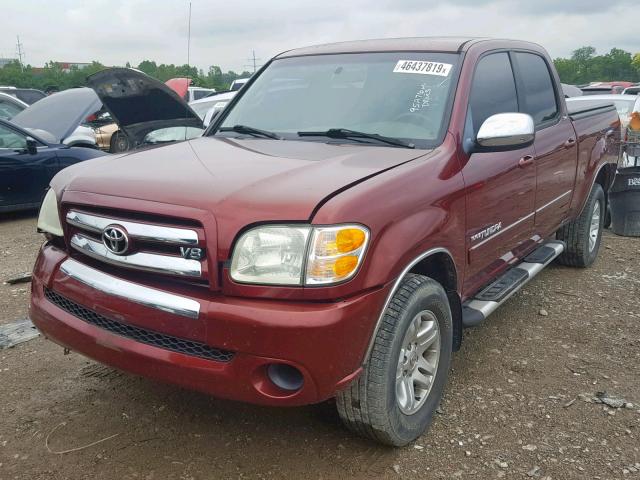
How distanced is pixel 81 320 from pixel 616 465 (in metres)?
2.39

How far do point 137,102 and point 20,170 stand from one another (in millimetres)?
3011

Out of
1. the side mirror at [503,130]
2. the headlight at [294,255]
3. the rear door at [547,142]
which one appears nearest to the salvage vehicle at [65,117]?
the rear door at [547,142]

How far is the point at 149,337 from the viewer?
94.3 inches

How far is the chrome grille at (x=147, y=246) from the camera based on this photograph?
2270mm

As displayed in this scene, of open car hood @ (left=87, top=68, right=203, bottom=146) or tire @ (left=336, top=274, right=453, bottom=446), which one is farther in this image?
open car hood @ (left=87, top=68, right=203, bottom=146)

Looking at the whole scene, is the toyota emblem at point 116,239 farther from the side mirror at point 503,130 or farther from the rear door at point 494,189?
the side mirror at point 503,130

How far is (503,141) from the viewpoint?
119 inches

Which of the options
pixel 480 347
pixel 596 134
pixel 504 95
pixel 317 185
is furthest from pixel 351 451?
pixel 596 134

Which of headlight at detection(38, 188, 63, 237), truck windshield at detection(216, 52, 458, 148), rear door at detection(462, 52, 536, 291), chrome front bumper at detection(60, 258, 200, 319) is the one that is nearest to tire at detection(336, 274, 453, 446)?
rear door at detection(462, 52, 536, 291)

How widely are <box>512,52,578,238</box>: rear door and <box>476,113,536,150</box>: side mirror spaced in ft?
2.68

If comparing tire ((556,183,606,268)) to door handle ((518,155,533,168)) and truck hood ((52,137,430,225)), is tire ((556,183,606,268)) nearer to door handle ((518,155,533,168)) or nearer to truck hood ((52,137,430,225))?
door handle ((518,155,533,168))

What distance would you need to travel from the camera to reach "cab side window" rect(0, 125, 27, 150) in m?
7.46

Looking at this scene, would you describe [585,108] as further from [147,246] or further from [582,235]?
[147,246]

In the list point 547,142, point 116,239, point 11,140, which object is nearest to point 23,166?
point 11,140
